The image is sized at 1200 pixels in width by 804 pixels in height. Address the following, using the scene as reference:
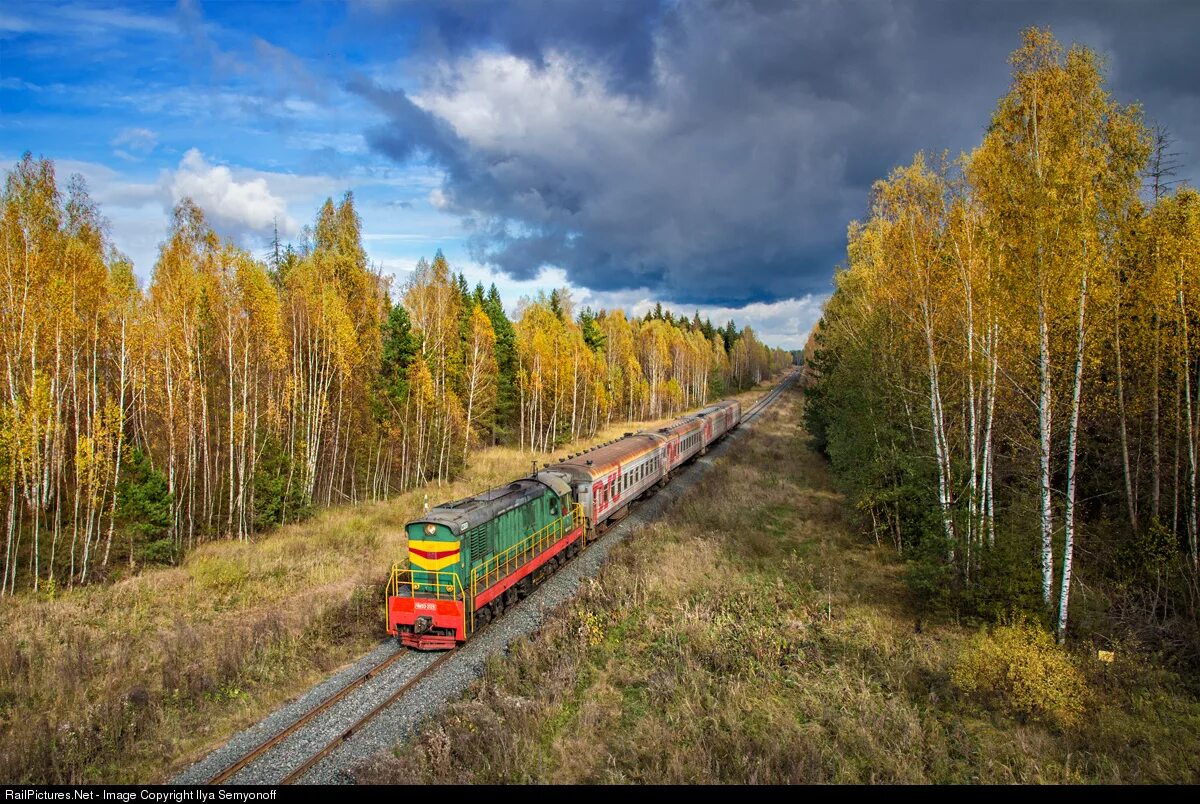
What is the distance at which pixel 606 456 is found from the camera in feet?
83.5

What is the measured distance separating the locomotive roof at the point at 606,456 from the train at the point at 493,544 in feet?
0.23

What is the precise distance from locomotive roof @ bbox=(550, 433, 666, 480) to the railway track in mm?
9574

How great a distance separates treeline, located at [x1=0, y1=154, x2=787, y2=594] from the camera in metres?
18.1

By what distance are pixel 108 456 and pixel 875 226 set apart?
26.8 m

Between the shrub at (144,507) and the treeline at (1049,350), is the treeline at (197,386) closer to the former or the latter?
the shrub at (144,507)

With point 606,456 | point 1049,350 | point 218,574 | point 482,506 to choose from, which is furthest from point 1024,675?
point 218,574

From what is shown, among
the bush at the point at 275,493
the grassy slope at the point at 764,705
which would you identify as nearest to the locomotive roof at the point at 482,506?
the grassy slope at the point at 764,705

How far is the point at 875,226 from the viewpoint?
1947cm

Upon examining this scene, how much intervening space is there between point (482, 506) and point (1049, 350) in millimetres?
14035

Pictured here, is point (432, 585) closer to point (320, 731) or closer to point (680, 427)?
point (320, 731)

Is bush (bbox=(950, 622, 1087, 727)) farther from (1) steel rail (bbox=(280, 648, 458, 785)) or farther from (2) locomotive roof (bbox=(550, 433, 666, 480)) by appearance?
(2) locomotive roof (bbox=(550, 433, 666, 480))

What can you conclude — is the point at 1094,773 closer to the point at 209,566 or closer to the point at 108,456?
the point at 209,566

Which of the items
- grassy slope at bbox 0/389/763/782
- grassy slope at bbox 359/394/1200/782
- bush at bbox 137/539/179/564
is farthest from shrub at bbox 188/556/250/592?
grassy slope at bbox 359/394/1200/782

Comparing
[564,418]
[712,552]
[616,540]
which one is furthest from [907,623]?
[564,418]
